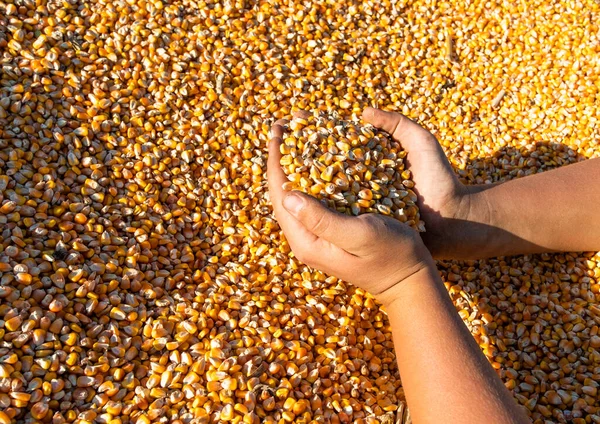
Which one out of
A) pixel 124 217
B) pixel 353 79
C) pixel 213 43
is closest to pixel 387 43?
pixel 353 79

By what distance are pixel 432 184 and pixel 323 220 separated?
0.78 m

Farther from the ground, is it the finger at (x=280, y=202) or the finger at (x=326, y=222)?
the finger at (x=326, y=222)

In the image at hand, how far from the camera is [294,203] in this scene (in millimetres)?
1937

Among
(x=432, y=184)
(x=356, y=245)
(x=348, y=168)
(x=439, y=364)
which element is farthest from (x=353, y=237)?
(x=432, y=184)

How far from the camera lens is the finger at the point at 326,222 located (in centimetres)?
189

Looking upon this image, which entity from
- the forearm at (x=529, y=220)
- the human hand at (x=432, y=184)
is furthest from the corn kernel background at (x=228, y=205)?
the human hand at (x=432, y=184)

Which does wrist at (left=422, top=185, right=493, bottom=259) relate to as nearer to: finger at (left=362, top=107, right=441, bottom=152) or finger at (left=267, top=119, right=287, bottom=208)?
finger at (left=362, top=107, right=441, bottom=152)

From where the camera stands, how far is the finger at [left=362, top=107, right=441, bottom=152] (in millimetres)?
2490

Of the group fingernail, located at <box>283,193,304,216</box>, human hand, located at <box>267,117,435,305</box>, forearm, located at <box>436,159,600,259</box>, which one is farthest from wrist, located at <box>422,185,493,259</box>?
fingernail, located at <box>283,193,304,216</box>

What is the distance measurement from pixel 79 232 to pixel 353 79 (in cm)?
188

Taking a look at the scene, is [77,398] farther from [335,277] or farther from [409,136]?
[409,136]

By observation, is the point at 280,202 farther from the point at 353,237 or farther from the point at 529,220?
the point at 529,220

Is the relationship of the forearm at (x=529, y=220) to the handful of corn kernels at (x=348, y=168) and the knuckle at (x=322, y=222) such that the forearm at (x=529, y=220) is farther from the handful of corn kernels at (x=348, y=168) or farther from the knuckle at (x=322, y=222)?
the knuckle at (x=322, y=222)

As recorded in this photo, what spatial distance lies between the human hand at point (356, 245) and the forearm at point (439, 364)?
7cm
